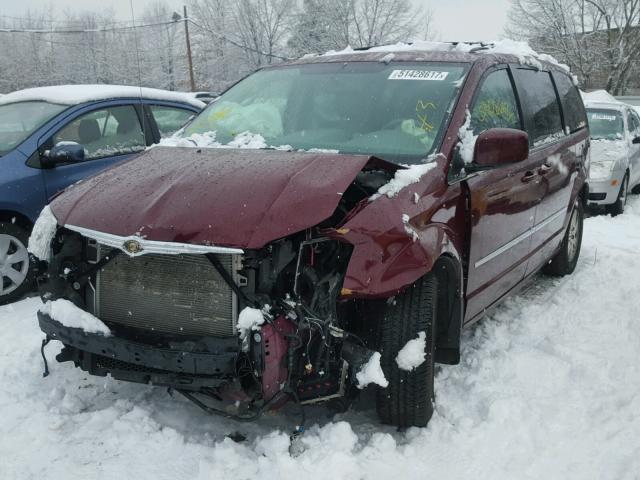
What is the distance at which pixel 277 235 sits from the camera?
258 cm

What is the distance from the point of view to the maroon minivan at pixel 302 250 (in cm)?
269

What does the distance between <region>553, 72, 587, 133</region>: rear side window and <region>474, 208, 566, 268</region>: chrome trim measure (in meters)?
0.83

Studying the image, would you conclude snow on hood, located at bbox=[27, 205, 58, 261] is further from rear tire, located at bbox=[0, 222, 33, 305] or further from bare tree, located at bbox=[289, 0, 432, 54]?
bare tree, located at bbox=[289, 0, 432, 54]

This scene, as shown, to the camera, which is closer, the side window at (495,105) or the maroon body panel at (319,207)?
the maroon body panel at (319,207)

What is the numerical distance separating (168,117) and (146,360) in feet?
14.1

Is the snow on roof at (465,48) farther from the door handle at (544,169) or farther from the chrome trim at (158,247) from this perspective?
the chrome trim at (158,247)

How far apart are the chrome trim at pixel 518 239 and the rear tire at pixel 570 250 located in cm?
57

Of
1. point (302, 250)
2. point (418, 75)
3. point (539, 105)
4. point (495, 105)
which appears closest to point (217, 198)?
point (302, 250)

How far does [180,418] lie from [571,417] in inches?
78.9

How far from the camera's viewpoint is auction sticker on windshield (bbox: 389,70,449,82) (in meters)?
3.78

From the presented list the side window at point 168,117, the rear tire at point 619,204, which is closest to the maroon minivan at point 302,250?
the side window at point 168,117

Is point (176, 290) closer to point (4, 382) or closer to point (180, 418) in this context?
point (180, 418)

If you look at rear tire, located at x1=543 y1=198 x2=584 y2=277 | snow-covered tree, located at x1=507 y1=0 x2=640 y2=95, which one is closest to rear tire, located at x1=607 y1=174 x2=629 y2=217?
rear tire, located at x1=543 y1=198 x2=584 y2=277

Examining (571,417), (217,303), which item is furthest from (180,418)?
(571,417)
